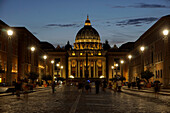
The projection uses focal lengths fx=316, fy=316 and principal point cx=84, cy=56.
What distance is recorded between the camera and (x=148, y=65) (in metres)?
85.9

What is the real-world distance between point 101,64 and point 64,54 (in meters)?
30.6

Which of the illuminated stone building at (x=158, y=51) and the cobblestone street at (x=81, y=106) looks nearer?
the cobblestone street at (x=81, y=106)

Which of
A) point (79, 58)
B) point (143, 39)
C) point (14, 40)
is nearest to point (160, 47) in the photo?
point (143, 39)

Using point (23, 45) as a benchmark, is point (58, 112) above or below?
below

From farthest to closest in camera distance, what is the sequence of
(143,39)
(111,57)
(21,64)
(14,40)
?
(111,57)
(143,39)
(21,64)
(14,40)

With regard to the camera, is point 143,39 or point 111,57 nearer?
point 143,39

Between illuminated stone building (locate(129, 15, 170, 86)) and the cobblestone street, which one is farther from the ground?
illuminated stone building (locate(129, 15, 170, 86))

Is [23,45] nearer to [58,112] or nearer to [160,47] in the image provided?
[160,47]

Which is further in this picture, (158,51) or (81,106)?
(158,51)

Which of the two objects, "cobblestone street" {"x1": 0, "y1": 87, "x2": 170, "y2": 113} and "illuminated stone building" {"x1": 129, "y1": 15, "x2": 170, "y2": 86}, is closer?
"cobblestone street" {"x1": 0, "y1": 87, "x2": 170, "y2": 113}

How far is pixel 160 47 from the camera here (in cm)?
6925

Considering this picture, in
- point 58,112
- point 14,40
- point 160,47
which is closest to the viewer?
point 58,112

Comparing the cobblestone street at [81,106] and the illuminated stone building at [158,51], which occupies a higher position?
the illuminated stone building at [158,51]

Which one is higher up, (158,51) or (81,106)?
(158,51)
